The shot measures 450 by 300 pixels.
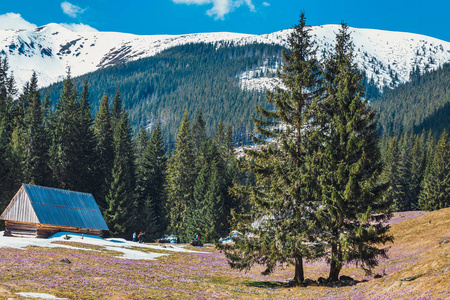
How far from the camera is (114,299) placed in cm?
1795

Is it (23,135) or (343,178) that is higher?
(23,135)

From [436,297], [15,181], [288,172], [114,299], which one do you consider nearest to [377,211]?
[288,172]

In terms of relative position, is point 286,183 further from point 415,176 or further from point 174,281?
point 415,176

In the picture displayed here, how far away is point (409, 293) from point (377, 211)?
880 centimetres

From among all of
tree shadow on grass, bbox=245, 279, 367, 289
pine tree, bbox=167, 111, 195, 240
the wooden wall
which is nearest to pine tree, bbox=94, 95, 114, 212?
pine tree, bbox=167, 111, 195, 240

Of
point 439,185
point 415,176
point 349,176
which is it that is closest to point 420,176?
point 415,176

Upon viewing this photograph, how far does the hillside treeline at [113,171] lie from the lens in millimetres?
66500

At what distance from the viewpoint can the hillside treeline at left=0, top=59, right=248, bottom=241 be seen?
6650cm

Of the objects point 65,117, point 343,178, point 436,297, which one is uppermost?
point 65,117

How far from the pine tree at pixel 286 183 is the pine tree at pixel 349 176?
106 cm

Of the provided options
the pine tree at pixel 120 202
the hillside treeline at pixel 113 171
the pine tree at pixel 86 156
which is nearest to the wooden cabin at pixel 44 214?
the hillside treeline at pixel 113 171

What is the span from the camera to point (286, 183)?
2506 centimetres

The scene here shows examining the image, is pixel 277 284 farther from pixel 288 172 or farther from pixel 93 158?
pixel 93 158

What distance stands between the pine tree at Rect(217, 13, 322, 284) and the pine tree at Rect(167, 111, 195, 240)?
55.9 m
